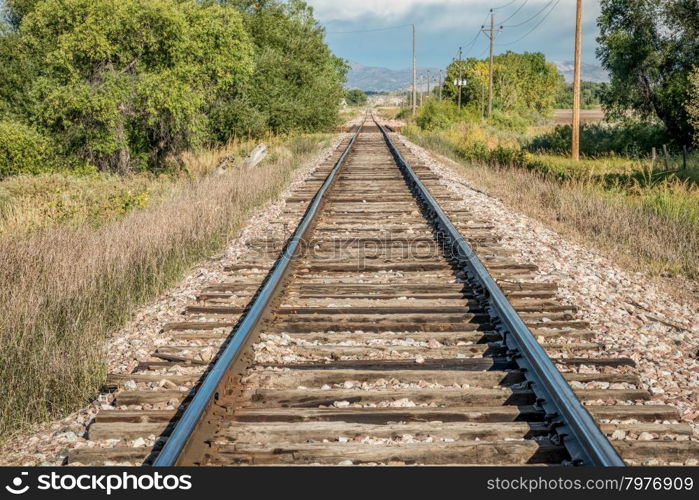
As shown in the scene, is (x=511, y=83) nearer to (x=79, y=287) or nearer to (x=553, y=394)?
(x=79, y=287)

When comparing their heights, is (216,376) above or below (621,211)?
below

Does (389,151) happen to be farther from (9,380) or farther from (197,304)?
(9,380)

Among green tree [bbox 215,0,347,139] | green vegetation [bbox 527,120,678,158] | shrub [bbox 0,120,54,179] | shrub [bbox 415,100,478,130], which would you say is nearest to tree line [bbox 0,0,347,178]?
shrub [bbox 0,120,54,179]

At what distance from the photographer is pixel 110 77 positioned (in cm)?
1567

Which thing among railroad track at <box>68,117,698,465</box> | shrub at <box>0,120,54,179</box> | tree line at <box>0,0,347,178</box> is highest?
tree line at <box>0,0,347,178</box>

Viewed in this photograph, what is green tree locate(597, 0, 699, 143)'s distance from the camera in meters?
24.1

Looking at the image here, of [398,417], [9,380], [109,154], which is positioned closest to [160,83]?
[109,154]

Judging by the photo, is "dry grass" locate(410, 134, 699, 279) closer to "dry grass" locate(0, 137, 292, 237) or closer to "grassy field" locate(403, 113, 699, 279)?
"grassy field" locate(403, 113, 699, 279)

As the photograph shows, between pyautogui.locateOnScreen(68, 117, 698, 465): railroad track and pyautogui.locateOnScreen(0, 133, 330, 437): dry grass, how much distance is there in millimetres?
437

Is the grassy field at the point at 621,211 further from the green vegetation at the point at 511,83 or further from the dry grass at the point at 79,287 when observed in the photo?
the green vegetation at the point at 511,83

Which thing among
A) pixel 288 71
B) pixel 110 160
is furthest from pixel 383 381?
pixel 288 71

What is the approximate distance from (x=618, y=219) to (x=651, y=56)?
19.6 metres

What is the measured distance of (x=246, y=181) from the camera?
42.0ft
